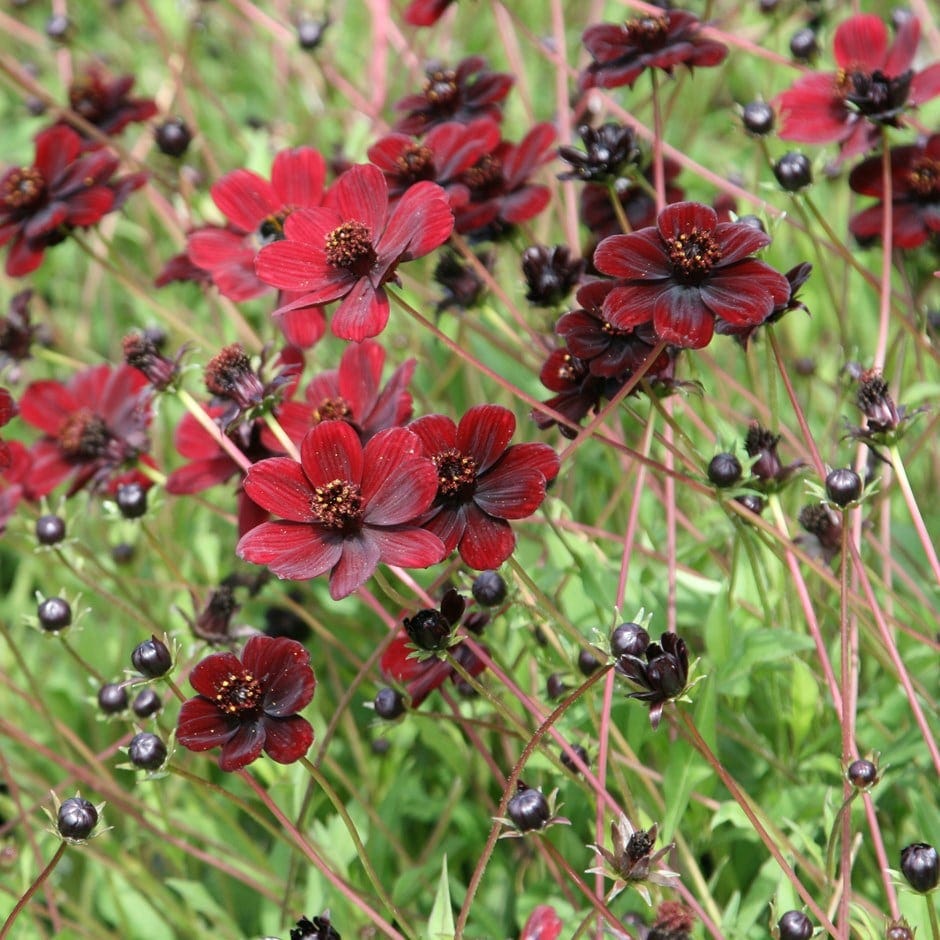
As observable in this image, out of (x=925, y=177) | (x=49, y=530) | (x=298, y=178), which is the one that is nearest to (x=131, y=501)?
(x=49, y=530)

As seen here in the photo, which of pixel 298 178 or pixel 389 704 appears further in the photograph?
pixel 298 178

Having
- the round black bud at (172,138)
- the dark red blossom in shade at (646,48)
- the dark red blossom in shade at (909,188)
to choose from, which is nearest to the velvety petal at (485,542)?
the dark red blossom in shade at (646,48)

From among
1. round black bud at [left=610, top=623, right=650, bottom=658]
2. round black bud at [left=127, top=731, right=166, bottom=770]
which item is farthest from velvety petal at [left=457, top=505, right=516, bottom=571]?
round black bud at [left=127, top=731, right=166, bottom=770]

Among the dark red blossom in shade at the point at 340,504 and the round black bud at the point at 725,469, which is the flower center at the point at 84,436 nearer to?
the dark red blossom in shade at the point at 340,504

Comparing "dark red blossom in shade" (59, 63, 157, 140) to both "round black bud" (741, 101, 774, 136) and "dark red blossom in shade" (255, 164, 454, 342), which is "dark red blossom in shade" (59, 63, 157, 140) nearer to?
"dark red blossom in shade" (255, 164, 454, 342)

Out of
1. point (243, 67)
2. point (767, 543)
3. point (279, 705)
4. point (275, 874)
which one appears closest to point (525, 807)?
point (279, 705)

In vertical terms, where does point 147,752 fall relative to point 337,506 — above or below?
below

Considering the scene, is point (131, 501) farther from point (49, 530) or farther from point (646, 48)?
point (646, 48)

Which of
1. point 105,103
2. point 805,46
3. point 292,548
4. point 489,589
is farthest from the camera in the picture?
point 105,103
